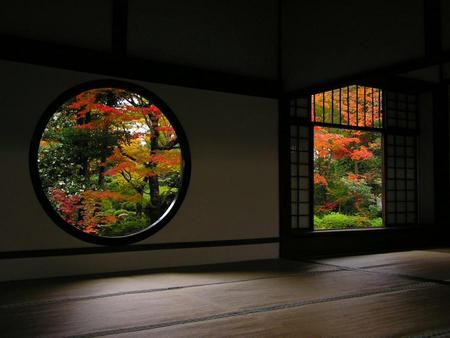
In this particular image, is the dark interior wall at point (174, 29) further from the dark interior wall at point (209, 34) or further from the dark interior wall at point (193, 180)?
the dark interior wall at point (193, 180)

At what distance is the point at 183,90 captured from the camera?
5062mm

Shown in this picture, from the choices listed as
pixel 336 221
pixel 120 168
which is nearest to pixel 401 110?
pixel 336 221

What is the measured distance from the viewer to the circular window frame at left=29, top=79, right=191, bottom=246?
13.8 feet

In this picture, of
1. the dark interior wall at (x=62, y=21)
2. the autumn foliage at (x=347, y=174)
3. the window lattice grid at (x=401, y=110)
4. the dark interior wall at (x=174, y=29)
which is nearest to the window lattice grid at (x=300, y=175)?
the dark interior wall at (x=174, y=29)

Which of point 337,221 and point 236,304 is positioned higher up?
point 337,221

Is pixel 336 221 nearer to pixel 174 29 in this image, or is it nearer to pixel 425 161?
pixel 425 161

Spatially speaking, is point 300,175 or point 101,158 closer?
point 300,175

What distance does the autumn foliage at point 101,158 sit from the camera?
7758mm

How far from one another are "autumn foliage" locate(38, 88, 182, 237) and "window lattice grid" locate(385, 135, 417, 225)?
12.1ft

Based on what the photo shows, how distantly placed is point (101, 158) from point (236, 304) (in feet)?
17.7

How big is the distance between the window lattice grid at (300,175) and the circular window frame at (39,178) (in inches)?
72.0

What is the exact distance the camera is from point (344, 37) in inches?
180

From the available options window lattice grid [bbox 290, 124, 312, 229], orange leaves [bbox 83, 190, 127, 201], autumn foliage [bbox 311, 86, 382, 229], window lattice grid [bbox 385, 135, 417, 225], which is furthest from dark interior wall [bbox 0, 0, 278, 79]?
autumn foliage [bbox 311, 86, 382, 229]

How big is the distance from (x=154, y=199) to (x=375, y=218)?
5787 mm
